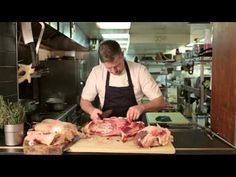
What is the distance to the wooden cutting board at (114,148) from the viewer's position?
1541mm

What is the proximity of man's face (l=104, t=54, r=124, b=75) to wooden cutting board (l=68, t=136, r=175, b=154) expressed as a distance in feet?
3.08

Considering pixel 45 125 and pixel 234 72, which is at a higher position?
pixel 234 72

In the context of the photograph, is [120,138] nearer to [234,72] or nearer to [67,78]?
[234,72]

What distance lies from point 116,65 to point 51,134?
110cm

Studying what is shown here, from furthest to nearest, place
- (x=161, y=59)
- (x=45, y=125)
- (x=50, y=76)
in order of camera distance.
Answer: (x=161, y=59) → (x=50, y=76) → (x=45, y=125)

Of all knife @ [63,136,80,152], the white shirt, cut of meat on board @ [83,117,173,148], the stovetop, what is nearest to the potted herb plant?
knife @ [63,136,80,152]

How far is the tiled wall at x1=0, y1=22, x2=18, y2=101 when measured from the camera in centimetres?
238

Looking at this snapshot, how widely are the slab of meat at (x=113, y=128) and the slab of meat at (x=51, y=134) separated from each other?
0.47ft

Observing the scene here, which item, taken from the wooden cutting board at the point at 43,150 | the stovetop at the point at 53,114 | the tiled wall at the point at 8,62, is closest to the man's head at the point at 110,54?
the tiled wall at the point at 8,62

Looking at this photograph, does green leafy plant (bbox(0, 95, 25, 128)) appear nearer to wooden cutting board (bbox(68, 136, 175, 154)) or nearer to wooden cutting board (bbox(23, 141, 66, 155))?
wooden cutting board (bbox(23, 141, 66, 155))

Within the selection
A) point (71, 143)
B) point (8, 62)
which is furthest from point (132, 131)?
point (8, 62)
